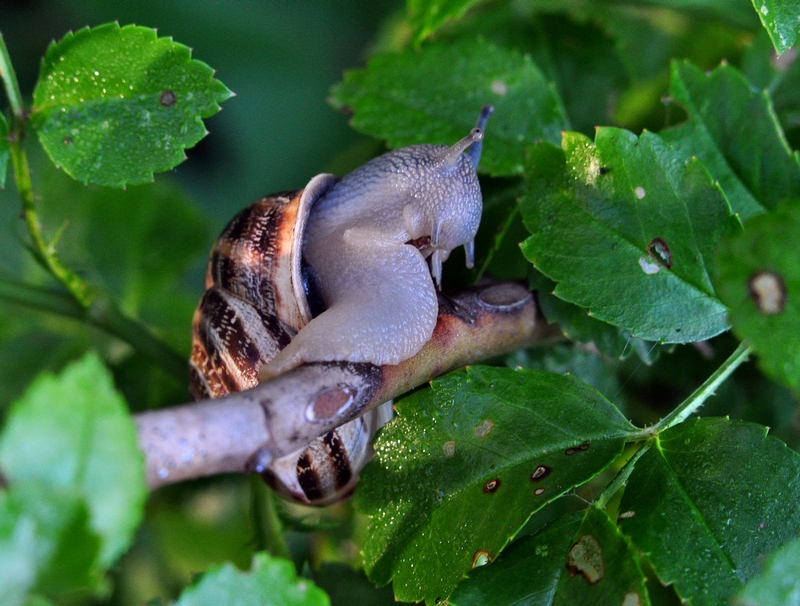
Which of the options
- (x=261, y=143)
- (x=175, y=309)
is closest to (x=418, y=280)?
(x=175, y=309)

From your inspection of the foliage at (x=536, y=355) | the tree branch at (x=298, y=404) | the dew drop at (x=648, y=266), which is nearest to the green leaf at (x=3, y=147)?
the foliage at (x=536, y=355)

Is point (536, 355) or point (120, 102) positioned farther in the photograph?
point (536, 355)

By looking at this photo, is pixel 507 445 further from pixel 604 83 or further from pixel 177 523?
pixel 177 523

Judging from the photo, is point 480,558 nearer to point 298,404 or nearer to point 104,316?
point 298,404

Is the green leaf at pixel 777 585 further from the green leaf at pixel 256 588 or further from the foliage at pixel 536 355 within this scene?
the green leaf at pixel 256 588

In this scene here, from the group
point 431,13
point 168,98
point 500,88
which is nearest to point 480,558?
point 168,98

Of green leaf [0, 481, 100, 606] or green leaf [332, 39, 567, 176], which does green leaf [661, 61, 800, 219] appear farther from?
green leaf [0, 481, 100, 606]
